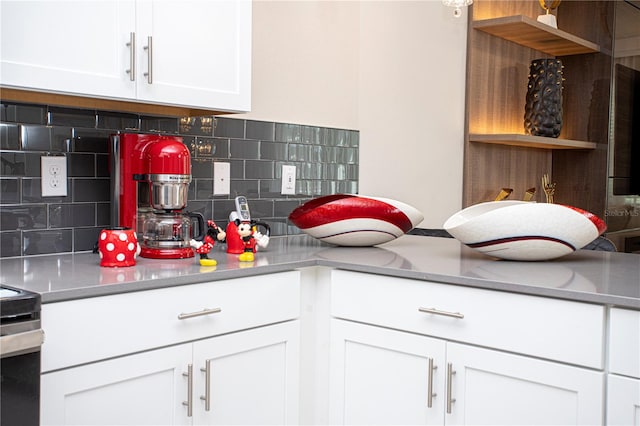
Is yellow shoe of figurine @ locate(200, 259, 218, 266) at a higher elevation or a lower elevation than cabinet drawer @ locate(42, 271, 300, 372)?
higher

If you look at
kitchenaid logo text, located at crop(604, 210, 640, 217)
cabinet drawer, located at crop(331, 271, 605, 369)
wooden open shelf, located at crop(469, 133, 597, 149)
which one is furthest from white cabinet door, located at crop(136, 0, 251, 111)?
kitchenaid logo text, located at crop(604, 210, 640, 217)

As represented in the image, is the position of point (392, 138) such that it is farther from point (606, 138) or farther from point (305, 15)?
point (606, 138)

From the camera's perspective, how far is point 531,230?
80.4 inches

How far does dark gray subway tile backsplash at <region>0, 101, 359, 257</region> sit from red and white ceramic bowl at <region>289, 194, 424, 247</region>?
368 millimetres

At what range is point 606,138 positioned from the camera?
429 centimetres

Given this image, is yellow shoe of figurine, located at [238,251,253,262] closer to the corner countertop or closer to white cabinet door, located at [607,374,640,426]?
the corner countertop

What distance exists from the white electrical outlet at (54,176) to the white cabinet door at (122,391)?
28.1 inches

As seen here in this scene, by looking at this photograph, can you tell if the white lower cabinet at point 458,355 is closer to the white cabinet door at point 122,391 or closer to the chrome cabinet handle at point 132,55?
the white cabinet door at point 122,391

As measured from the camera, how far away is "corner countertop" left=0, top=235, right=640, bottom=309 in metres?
1.62

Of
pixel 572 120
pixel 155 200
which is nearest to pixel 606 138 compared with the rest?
pixel 572 120

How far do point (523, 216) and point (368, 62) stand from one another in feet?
4.85

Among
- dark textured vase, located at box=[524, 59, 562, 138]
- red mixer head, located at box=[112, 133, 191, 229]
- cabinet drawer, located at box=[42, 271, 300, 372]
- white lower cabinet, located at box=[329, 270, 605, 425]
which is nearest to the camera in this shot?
cabinet drawer, located at box=[42, 271, 300, 372]

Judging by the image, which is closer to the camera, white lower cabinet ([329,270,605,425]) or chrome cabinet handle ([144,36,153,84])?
white lower cabinet ([329,270,605,425])

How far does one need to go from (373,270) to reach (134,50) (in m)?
0.94
